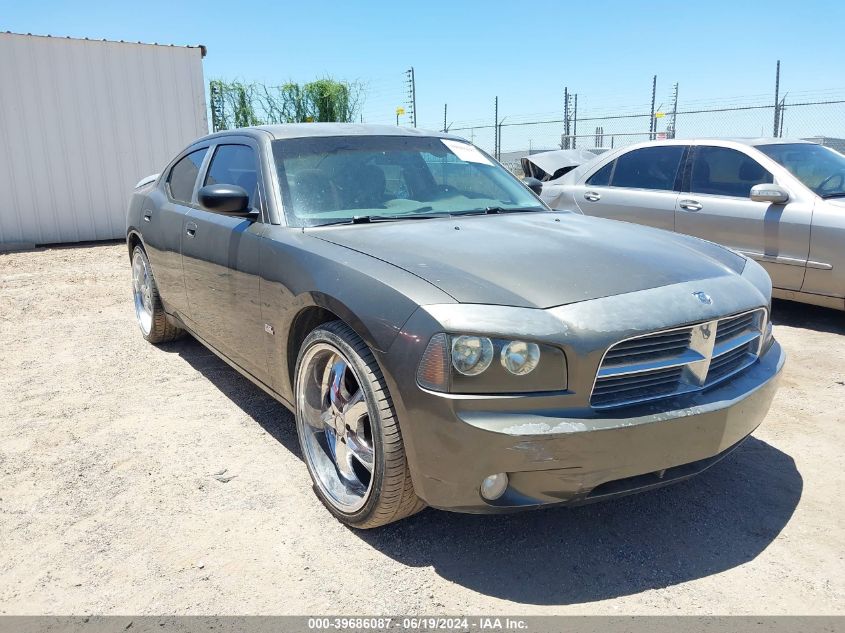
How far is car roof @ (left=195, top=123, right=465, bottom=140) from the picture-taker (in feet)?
12.2

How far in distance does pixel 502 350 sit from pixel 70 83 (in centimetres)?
1100

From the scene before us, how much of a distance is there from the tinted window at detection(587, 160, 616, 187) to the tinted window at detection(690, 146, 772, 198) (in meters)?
0.89

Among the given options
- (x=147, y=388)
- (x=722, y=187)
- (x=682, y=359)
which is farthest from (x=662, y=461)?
(x=722, y=187)

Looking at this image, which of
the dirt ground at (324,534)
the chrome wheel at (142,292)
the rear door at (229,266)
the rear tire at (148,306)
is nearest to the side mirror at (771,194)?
the dirt ground at (324,534)

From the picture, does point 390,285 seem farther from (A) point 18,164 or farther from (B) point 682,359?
(A) point 18,164

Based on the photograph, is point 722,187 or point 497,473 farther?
point 722,187

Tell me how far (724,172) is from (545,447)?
4953 mm

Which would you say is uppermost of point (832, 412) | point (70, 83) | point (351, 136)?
point (70, 83)

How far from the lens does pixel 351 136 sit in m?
3.79

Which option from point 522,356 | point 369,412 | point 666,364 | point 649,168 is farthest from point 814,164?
point 369,412

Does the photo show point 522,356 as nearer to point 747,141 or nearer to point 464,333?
point 464,333

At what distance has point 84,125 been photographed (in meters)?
11.0

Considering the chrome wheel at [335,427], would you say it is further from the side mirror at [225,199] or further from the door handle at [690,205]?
the door handle at [690,205]

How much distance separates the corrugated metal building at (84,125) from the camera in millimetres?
10500
